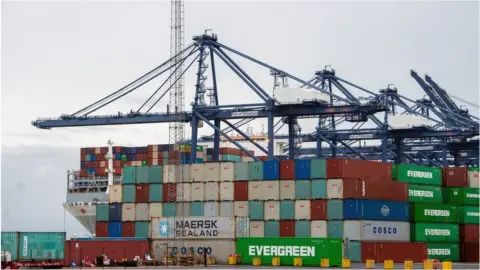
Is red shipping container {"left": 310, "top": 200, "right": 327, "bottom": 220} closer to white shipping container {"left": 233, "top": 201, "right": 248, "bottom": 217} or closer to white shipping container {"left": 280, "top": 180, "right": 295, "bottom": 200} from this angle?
white shipping container {"left": 280, "top": 180, "right": 295, "bottom": 200}

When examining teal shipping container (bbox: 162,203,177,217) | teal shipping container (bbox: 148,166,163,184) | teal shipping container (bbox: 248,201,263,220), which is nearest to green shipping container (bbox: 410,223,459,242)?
teal shipping container (bbox: 248,201,263,220)

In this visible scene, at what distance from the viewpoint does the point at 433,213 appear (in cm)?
6091

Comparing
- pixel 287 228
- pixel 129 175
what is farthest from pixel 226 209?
pixel 129 175

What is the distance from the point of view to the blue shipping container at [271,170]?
197 feet

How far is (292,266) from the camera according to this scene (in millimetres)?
50312

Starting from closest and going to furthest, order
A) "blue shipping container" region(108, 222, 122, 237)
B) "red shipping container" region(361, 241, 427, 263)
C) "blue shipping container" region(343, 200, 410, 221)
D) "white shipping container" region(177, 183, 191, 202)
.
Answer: "red shipping container" region(361, 241, 427, 263) < "blue shipping container" region(343, 200, 410, 221) < "white shipping container" region(177, 183, 191, 202) < "blue shipping container" region(108, 222, 122, 237)

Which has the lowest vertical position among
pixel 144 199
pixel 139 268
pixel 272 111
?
pixel 139 268

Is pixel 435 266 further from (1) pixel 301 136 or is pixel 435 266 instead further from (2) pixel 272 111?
(1) pixel 301 136

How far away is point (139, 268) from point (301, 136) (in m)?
58.8

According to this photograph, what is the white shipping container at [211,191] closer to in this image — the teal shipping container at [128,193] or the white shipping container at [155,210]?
A: the white shipping container at [155,210]

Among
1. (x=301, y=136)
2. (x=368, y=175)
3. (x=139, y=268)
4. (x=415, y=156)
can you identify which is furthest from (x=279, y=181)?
(x=415, y=156)

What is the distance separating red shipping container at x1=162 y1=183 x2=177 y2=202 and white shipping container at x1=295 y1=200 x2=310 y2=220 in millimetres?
8383

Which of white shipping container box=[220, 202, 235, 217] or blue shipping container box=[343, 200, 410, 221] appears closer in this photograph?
blue shipping container box=[343, 200, 410, 221]

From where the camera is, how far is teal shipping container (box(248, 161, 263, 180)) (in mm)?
60344
